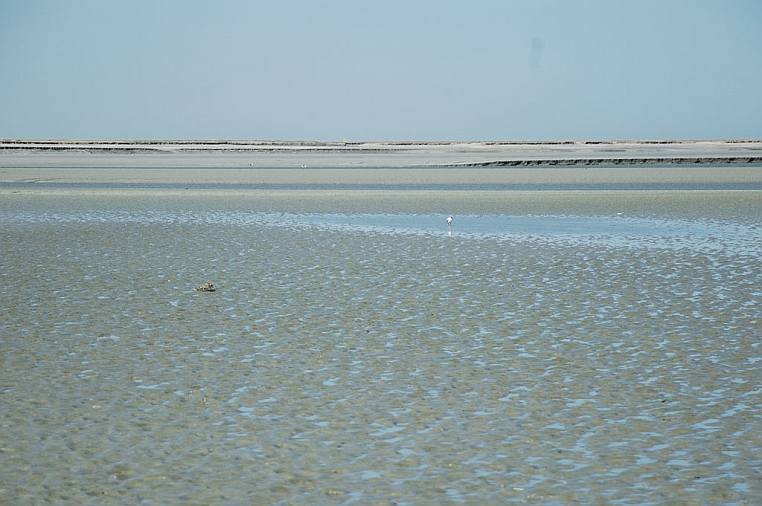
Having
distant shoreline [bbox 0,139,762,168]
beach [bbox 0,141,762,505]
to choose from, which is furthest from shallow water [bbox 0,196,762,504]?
distant shoreline [bbox 0,139,762,168]

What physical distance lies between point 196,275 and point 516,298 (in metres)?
4.15

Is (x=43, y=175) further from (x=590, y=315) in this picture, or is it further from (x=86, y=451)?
(x=86, y=451)

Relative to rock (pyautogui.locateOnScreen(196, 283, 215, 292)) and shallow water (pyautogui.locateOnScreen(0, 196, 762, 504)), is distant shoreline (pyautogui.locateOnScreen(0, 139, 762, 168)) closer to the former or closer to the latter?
shallow water (pyautogui.locateOnScreen(0, 196, 762, 504))

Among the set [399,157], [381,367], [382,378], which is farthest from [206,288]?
[399,157]

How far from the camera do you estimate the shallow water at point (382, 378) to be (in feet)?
17.2

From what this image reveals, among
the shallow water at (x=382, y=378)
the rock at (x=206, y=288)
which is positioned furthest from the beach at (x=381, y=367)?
the rock at (x=206, y=288)

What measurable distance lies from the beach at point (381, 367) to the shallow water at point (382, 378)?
0.02m

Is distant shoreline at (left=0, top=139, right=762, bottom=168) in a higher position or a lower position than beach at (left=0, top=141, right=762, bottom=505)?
higher

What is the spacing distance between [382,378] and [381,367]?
35 centimetres

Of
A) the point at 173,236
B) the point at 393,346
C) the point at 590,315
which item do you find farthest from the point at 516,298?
the point at 173,236

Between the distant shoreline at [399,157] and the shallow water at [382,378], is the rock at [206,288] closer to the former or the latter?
the shallow water at [382,378]

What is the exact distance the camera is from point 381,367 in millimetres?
7730

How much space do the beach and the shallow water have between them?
0.02 meters

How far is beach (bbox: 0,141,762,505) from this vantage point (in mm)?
5277
